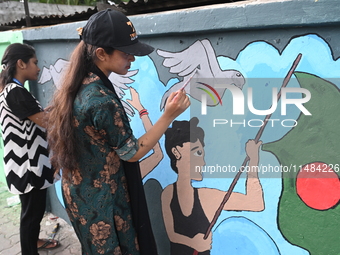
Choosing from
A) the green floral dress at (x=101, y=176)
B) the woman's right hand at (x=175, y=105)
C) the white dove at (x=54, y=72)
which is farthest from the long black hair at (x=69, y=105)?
the white dove at (x=54, y=72)

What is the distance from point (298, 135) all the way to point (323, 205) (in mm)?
392

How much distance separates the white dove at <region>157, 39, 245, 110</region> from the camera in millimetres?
1829

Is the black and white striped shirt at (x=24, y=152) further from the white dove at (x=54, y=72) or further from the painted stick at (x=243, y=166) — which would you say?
the painted stick at (x=243, y=166)

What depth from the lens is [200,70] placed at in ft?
6.26

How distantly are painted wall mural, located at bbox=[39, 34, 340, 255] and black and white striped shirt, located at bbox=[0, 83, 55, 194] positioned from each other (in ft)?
2.65

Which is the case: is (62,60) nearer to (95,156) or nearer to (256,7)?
(95,156)

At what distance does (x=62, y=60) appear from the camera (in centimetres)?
291

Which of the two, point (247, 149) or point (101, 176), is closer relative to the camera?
point (101, 176)

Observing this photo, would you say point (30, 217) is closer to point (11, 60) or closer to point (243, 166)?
point (11, 60)

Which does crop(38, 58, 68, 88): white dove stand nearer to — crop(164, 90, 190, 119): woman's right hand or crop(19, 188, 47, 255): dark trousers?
crop(19, 188, 47, 255): dark trousers

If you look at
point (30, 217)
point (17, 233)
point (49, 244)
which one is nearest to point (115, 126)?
point (30, 217)

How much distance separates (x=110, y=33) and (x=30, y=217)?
5.84 feet

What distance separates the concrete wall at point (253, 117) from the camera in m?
1.53

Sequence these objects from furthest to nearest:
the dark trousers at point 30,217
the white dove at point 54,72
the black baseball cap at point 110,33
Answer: the white dove at point 54,72, the dark trousers at point 30,217, the black baseball cap at point 110,33
